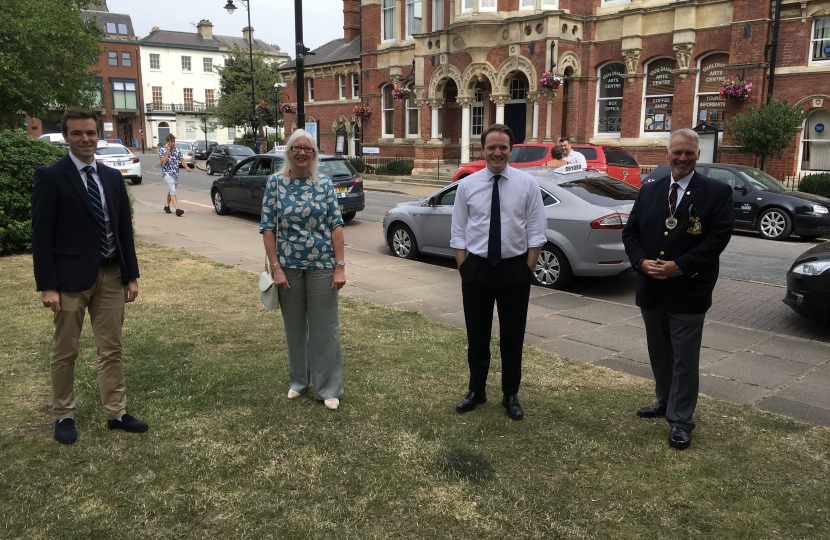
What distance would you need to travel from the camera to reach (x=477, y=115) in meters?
31.8

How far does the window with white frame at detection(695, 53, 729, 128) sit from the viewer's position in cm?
2281

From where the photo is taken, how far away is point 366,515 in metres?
3.36

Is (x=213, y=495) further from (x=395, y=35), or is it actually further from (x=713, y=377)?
(x=395, y=35)

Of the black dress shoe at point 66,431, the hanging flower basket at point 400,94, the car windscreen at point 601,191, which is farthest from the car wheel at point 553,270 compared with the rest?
the hanging flower basket at point 400,94

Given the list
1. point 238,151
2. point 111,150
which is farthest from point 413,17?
point 111,150

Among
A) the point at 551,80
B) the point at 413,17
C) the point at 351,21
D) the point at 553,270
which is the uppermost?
the point at 351,21

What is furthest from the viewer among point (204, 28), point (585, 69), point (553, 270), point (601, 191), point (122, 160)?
point (204, 28)

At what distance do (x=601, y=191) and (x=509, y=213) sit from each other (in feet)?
18.0

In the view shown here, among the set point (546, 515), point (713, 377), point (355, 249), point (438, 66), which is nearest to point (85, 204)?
point (546, 515)

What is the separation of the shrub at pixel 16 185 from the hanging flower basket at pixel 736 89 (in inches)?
782

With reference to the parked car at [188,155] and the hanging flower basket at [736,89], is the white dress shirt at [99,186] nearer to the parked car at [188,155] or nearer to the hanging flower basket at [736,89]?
the hanging flower basket at [736,89]

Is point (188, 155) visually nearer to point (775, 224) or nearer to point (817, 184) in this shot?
point (817, 184)

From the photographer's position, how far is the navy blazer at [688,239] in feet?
13.0

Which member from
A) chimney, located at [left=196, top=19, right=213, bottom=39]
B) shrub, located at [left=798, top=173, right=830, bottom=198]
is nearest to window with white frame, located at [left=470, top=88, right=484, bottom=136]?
shrub, located at [left=798, top=173, right=830, bottom=198]
